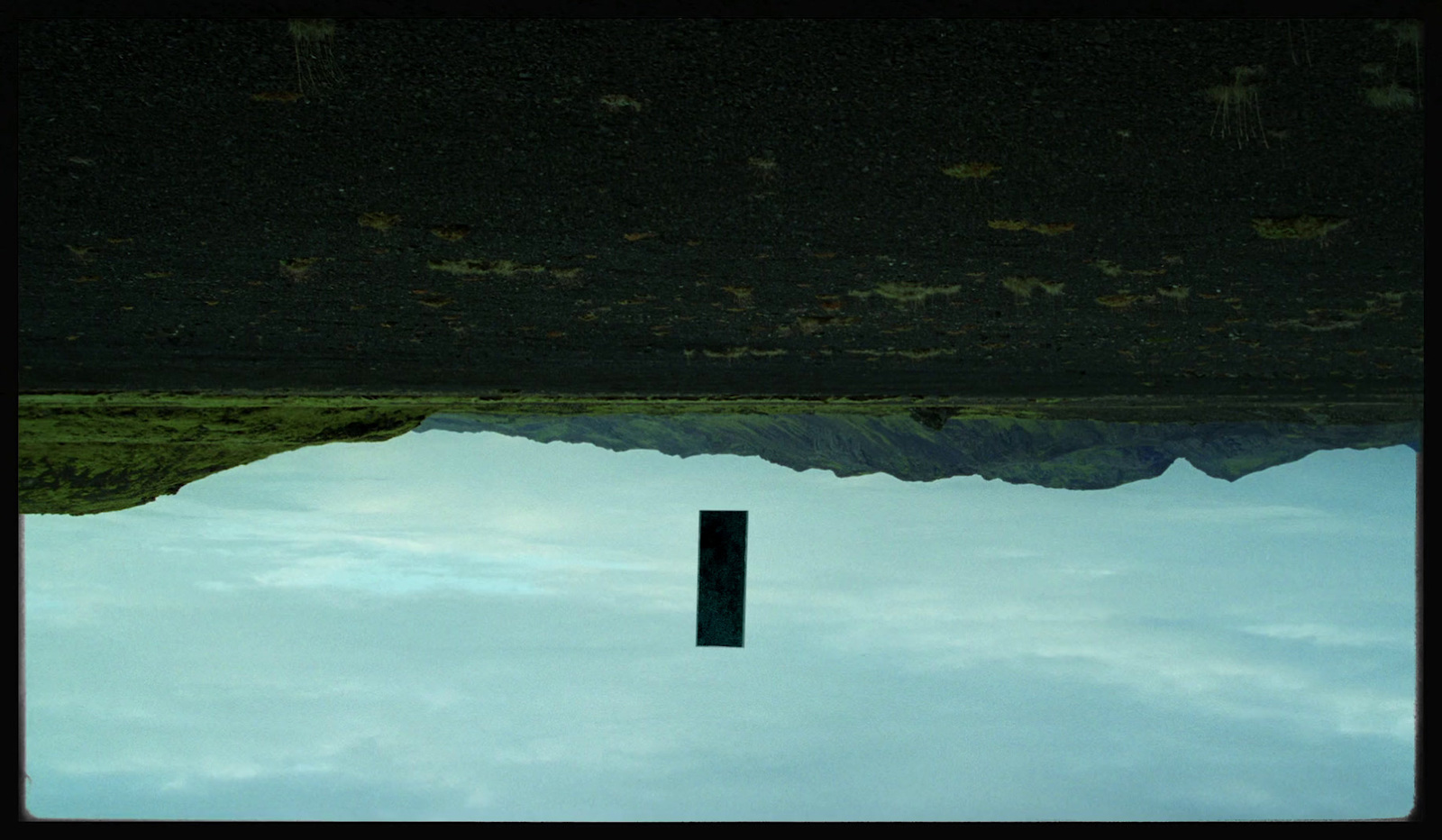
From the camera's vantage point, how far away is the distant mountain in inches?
75.9

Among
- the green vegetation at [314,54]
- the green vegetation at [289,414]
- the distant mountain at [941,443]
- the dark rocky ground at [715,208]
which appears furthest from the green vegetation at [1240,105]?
the green vegetation at [314,54]

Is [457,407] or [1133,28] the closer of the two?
[1133,28]

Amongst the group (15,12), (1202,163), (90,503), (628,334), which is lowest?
(90,503)

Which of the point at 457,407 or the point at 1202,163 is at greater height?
the point at 1202,163

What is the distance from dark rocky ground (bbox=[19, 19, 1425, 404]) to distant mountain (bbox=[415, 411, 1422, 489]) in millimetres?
500

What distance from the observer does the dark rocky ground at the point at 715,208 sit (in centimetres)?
117

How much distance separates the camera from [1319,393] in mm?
1391

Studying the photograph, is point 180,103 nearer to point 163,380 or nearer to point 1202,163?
point 163,380

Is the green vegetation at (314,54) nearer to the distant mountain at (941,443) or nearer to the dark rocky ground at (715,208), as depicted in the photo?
the dark rocky ground at (715,208)

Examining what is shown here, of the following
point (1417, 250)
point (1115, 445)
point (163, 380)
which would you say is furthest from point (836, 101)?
point (1115, 445)

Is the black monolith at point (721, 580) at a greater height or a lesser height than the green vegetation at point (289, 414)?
lesser

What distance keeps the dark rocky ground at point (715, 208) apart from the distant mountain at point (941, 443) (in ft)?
1.64

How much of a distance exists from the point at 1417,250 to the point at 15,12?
76.7 inches

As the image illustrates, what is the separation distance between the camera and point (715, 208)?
1.25m
